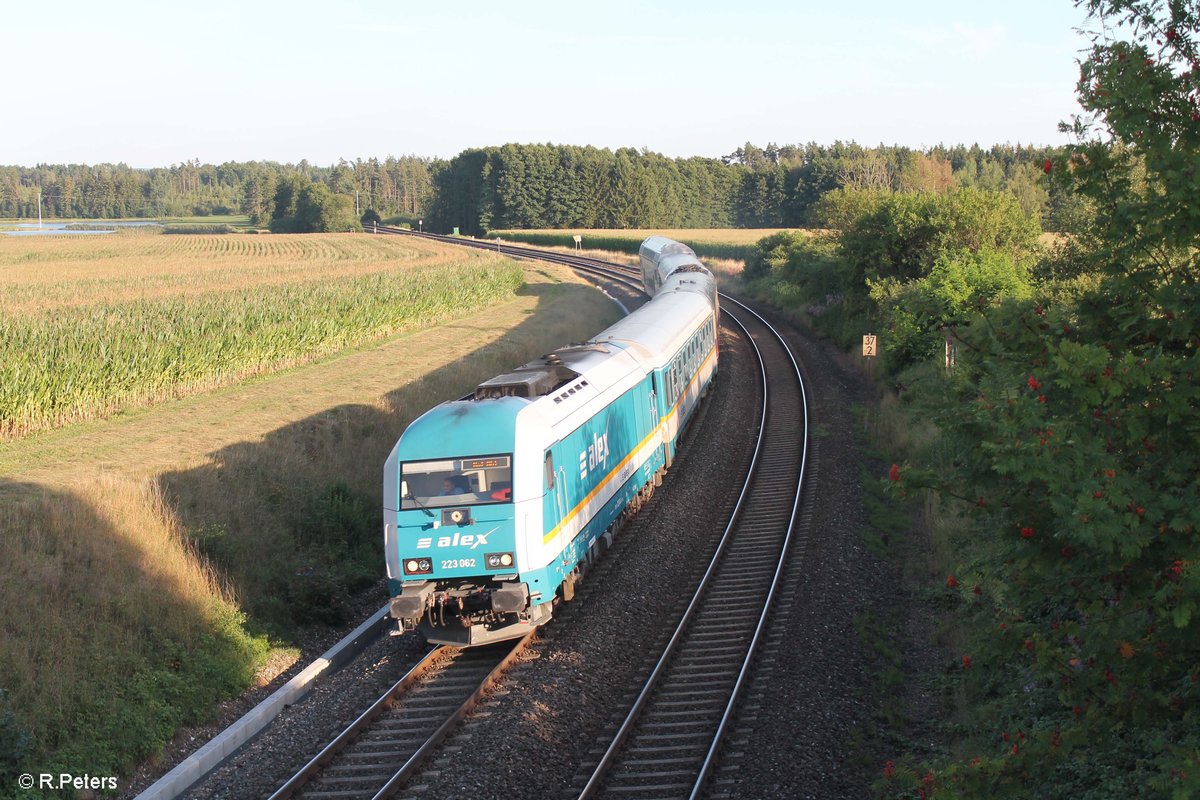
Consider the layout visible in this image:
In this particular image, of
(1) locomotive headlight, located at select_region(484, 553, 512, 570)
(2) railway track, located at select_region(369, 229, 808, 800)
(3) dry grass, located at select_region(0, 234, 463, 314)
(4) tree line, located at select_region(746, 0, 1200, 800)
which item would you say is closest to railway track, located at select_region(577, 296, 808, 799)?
(2) railway track, located at select_region(369, 229, 808, 800)

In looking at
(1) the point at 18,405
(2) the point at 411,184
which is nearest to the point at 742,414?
(1) the point at 18,405

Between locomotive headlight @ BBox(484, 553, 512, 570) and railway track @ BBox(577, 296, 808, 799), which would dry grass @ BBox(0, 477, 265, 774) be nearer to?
locomotive headlight @ BBox(484, 553, 512, 570)

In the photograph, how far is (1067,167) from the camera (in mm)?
6715

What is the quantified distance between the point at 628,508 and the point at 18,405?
1310cm

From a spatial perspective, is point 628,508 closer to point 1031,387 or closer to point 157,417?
point 157,417

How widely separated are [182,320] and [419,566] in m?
20.1

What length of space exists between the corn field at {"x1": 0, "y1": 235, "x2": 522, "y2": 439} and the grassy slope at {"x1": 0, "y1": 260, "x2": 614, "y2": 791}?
3.08 ft

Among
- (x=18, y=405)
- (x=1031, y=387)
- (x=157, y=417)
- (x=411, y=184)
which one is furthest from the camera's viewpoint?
(x=411, y=184)

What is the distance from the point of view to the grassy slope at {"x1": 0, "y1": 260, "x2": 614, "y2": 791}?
38.4ft

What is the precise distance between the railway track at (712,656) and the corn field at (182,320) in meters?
15.0

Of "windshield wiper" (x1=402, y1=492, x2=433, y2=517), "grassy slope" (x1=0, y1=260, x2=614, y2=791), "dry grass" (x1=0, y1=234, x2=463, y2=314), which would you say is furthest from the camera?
"dry grass" (x1=0, y1=234, x2=463, y2=314)

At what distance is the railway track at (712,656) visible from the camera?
35.7 ft

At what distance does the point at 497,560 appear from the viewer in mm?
13438

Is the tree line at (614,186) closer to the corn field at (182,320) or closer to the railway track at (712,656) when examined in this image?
the corn field at (182,320)
